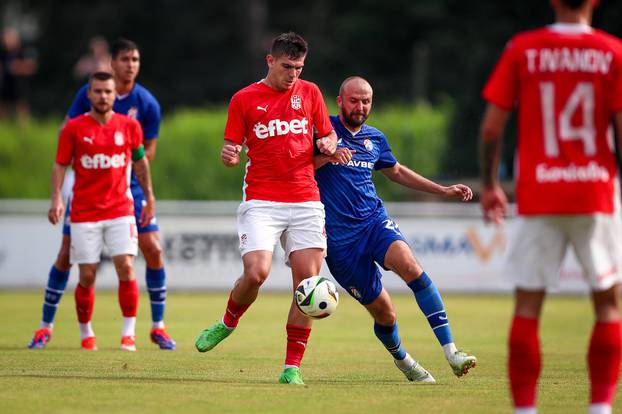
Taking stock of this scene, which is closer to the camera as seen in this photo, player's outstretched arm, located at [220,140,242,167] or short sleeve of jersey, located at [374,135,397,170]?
player's outstretched arm, located at [220,140,242,167]

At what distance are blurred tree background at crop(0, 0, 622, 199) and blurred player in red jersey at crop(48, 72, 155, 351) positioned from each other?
52.6 feet

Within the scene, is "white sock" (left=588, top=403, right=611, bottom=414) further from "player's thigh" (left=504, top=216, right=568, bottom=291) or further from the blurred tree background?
the blurred tree background

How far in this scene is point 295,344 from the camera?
8.40m

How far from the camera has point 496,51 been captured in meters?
27.6

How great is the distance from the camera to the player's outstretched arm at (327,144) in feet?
28.0

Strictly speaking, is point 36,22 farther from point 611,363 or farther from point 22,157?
point 611,363

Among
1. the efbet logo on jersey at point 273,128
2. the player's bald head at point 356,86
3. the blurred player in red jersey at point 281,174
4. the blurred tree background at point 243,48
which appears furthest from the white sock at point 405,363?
the blurred tree background at point 243,48

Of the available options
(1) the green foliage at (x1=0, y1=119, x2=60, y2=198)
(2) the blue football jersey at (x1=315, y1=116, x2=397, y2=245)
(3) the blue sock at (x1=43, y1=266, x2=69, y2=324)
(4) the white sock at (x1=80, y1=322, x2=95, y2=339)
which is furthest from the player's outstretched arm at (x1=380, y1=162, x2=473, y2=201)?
(1) the green foliage at (x1=0, y1=119, x2=60, y2=198)

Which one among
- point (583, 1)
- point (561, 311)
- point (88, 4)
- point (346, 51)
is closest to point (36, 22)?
point (88, 4)

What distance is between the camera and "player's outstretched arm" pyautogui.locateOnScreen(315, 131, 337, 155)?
8539 millimetres

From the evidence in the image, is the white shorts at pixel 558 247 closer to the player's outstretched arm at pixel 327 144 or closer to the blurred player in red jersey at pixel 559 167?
the blurred player in red jersey at pixel 559 167

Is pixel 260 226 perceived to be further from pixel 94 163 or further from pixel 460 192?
pixel 94 163

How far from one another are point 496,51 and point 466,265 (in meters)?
9.31

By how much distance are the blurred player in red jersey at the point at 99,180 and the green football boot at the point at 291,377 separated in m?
2.54
